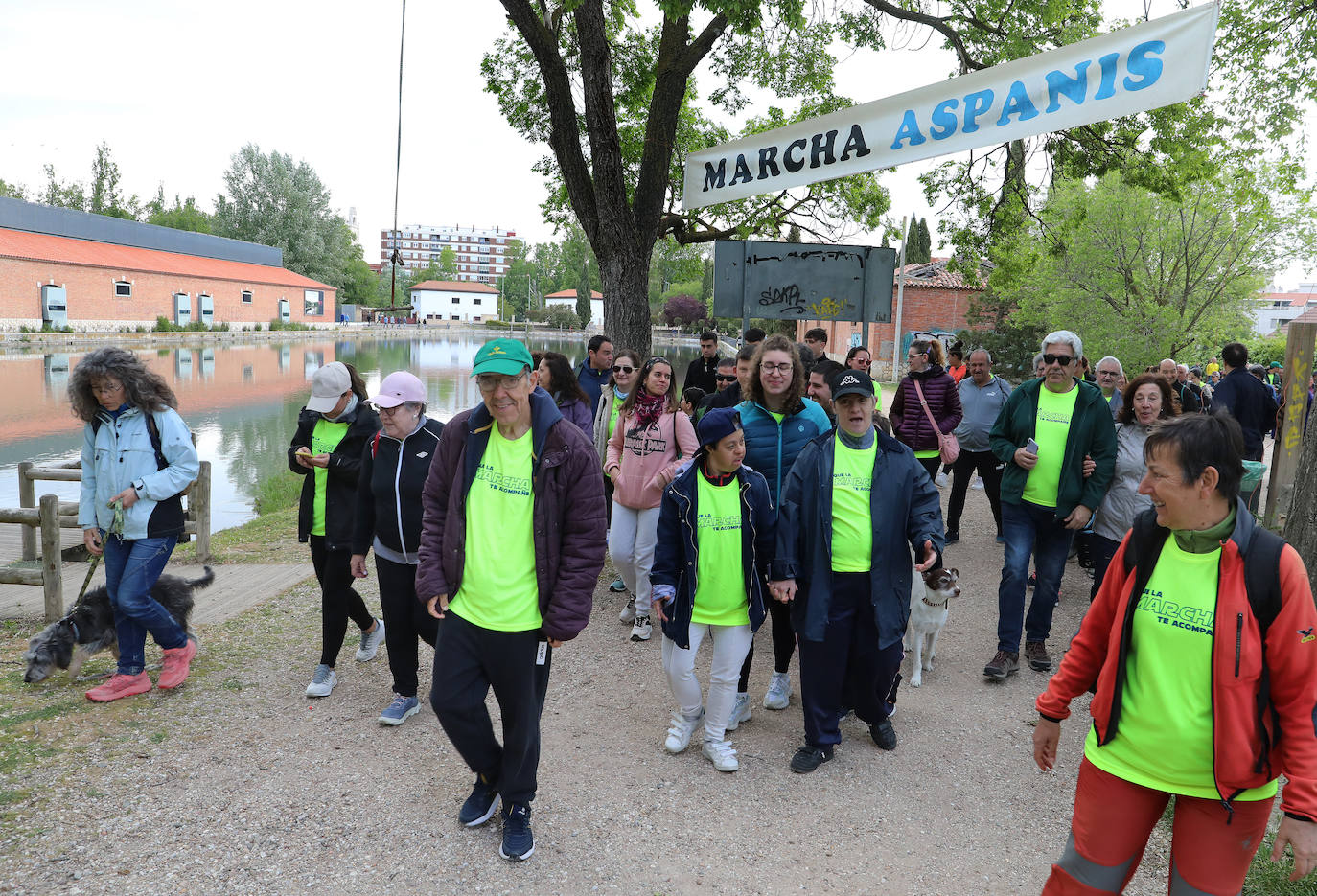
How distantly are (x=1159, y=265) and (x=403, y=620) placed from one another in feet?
78.5

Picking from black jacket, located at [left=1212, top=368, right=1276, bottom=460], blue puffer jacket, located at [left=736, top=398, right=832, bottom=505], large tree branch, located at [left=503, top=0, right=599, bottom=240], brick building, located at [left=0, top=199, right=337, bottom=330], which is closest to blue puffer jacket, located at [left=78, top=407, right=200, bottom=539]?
blue puffer jacket, located at [left=736, top=398, right=832, bottom=505]

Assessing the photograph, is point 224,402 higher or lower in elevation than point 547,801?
higher

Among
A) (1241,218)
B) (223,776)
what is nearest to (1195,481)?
(223,776)

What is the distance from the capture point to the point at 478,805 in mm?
3586

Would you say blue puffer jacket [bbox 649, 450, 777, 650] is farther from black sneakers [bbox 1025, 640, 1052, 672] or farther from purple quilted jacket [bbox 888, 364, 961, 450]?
purple quilted jacket [bbox 888, 364, 961, 450]

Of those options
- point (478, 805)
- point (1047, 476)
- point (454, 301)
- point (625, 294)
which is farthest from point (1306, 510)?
point (454, 301)

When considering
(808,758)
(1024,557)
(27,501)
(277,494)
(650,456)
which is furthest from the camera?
(277,494)

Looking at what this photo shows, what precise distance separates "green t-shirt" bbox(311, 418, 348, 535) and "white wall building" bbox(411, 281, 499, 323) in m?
117

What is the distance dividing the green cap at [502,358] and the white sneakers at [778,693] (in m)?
2.68

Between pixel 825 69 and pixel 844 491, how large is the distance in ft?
36.5

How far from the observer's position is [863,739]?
453 centimetres

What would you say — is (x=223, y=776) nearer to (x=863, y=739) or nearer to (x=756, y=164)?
(x=863, y=739)

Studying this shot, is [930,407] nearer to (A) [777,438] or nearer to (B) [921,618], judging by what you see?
(B) [921,618]

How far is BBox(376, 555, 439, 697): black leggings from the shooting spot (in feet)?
14.6
